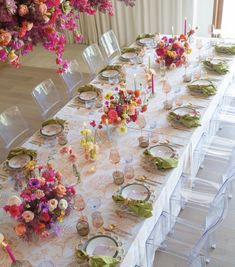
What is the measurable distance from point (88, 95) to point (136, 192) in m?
1.44

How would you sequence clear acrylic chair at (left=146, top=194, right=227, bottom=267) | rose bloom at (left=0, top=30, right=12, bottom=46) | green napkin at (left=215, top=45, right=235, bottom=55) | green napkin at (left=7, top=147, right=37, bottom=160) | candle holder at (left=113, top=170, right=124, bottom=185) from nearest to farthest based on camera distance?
rose bloom at (left=0, top=30, right=12, bottom=46) → clear acrylic chair at (left=146, top=194, right=227, bottom=267) → candle holder at (left=113, top=170, right=124, bottom=185) → green napkin at (left=7, top=147, right=37, bottom=160) → green napkin at (left=215, top=45, right=235, bottom=55)

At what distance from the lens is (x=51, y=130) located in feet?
10.8

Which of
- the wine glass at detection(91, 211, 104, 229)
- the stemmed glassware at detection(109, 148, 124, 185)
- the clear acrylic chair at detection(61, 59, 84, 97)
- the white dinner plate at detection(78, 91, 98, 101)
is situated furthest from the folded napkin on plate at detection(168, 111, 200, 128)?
the clear acrylic chair at detection(61, 59, 84, 97)

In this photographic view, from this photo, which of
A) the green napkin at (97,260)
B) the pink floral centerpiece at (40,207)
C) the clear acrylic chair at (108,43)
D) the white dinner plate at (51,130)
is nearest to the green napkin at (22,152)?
the white dinner plate at (51,130)

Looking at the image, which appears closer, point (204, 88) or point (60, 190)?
point (60, 190)

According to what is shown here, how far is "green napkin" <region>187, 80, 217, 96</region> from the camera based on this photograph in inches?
138

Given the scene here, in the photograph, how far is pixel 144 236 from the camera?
243 centimetres

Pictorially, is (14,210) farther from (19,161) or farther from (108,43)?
(108,43)

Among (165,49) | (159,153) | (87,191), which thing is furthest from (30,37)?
(165,49)

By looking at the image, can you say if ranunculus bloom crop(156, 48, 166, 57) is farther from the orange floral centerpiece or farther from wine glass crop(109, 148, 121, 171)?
wine glass crop(109, 148, 121, 171)

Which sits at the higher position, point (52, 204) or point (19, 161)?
point (52, 204)

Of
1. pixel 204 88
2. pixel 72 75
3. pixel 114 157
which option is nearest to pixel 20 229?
pixel 114 157

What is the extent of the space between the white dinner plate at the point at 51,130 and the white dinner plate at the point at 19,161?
1.04ft

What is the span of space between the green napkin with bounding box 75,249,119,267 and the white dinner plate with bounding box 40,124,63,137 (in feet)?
4.32
